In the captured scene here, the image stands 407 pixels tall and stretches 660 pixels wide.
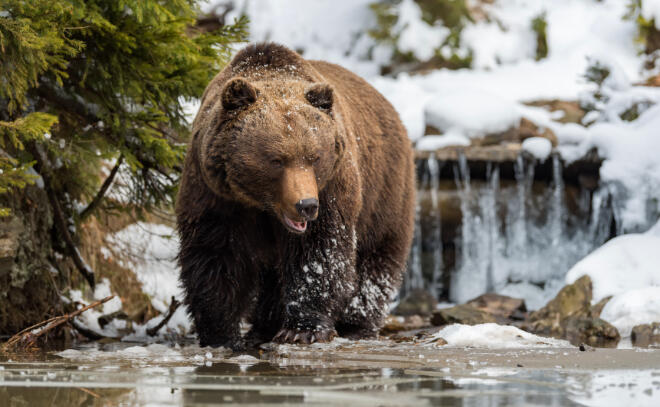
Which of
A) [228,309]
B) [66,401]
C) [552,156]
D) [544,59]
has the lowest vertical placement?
[66,401]

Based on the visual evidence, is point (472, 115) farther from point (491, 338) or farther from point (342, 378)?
point (342, 378)

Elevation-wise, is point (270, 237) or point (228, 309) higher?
point (270, 237)

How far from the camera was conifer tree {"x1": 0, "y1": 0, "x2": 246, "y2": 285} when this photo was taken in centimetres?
490

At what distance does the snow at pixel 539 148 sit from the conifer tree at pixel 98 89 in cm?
645

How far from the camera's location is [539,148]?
11.6m

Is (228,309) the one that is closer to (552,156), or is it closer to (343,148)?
(343,148)

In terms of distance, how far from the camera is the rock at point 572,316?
6.76 metres

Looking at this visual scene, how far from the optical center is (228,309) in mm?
5059

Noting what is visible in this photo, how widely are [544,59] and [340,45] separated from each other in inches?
185

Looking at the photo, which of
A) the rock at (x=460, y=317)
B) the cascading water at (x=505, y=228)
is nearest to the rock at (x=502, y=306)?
the rock at (x=460, y=317)

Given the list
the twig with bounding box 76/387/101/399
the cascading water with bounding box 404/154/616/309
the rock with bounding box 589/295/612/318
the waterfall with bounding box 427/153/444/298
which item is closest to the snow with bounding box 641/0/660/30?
the cascading water with bounding box 404/154/616/309

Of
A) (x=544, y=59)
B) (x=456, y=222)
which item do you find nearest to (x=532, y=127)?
(x=456, y=222)

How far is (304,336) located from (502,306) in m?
5.08

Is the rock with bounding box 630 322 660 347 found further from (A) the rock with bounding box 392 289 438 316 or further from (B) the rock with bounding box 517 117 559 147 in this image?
(B) the rock with bounding box 517 117 559 147
